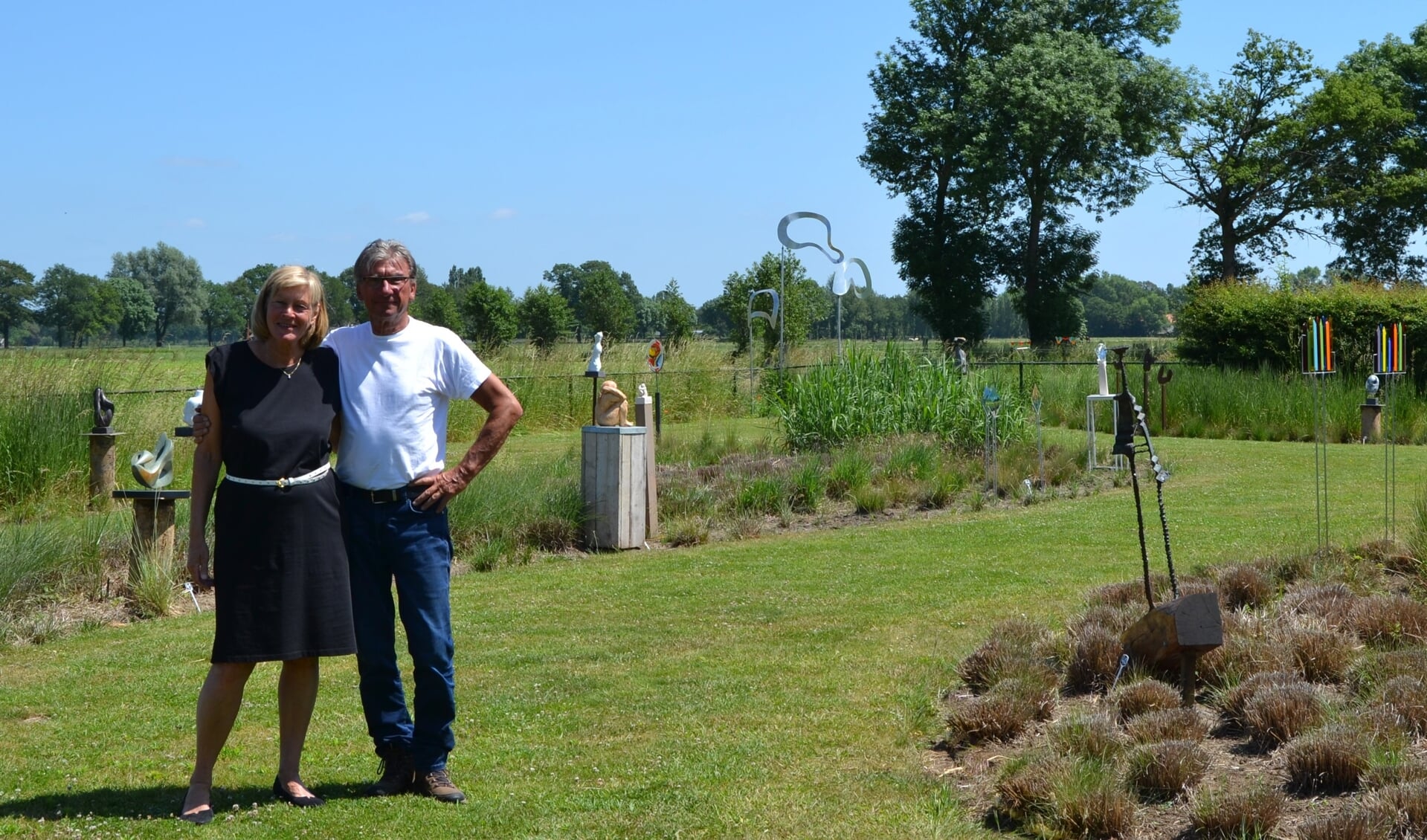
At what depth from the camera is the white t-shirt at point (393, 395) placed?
4.18 m

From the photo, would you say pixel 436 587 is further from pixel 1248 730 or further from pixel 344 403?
pixel 1248 730

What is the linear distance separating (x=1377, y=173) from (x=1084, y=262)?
10982mm

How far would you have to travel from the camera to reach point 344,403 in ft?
13.8

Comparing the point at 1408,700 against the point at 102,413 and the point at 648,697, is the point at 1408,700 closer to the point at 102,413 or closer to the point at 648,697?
the point at 648,697

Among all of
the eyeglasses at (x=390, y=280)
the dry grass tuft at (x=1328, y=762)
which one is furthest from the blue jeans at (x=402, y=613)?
the dry grass tuft at (x=1328, y=762)

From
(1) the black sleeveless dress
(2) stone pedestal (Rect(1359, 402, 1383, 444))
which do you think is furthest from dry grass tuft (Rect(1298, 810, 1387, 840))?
(2) stone pedestal (Rect(1359, 402, 1383, 444))

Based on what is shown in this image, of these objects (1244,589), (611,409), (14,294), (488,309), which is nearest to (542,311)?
(488,309)

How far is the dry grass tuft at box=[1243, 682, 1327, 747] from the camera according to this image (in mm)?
4293

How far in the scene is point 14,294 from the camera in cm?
6088

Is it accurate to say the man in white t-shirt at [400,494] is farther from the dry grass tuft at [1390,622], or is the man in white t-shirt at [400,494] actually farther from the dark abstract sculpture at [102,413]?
the dark abstract sculpture at [102,413]

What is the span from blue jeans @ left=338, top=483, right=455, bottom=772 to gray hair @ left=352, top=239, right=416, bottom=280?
2.35 feet

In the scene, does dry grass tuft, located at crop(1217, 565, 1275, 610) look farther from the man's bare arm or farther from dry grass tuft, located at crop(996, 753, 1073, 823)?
the man's bare arm

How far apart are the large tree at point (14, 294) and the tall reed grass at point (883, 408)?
51886mm

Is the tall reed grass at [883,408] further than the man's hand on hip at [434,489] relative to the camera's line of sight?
Yes
